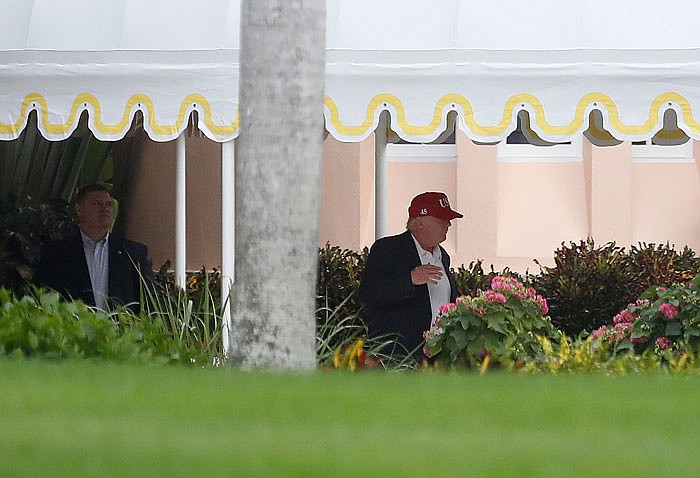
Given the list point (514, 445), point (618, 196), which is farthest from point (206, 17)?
point (618, 196)

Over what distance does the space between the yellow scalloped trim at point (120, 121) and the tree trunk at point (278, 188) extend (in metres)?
1.61

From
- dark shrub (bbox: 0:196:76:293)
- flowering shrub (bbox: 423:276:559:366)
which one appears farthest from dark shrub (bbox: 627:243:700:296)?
dark shrub (bbox: 0:196:76:293)

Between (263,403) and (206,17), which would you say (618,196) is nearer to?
(206,17)

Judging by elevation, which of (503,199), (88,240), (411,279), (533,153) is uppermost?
(533,153)

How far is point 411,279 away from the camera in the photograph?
902cm

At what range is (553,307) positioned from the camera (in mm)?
11172

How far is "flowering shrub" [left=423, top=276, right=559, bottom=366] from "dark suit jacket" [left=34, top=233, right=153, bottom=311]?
258 centimetres

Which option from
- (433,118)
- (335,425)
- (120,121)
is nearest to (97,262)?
(120,121)

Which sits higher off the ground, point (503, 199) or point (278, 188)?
point (503, 199)

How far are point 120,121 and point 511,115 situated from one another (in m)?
2.17

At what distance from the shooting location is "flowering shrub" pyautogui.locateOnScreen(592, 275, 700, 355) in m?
7.66

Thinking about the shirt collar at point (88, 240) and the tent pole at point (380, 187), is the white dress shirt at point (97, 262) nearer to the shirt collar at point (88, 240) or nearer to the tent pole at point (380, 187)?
the shirt collar at point (88, 240)

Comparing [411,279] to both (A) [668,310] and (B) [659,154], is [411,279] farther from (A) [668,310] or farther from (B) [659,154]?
(B) [659,154]

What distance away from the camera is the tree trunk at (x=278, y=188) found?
6.22 meters
